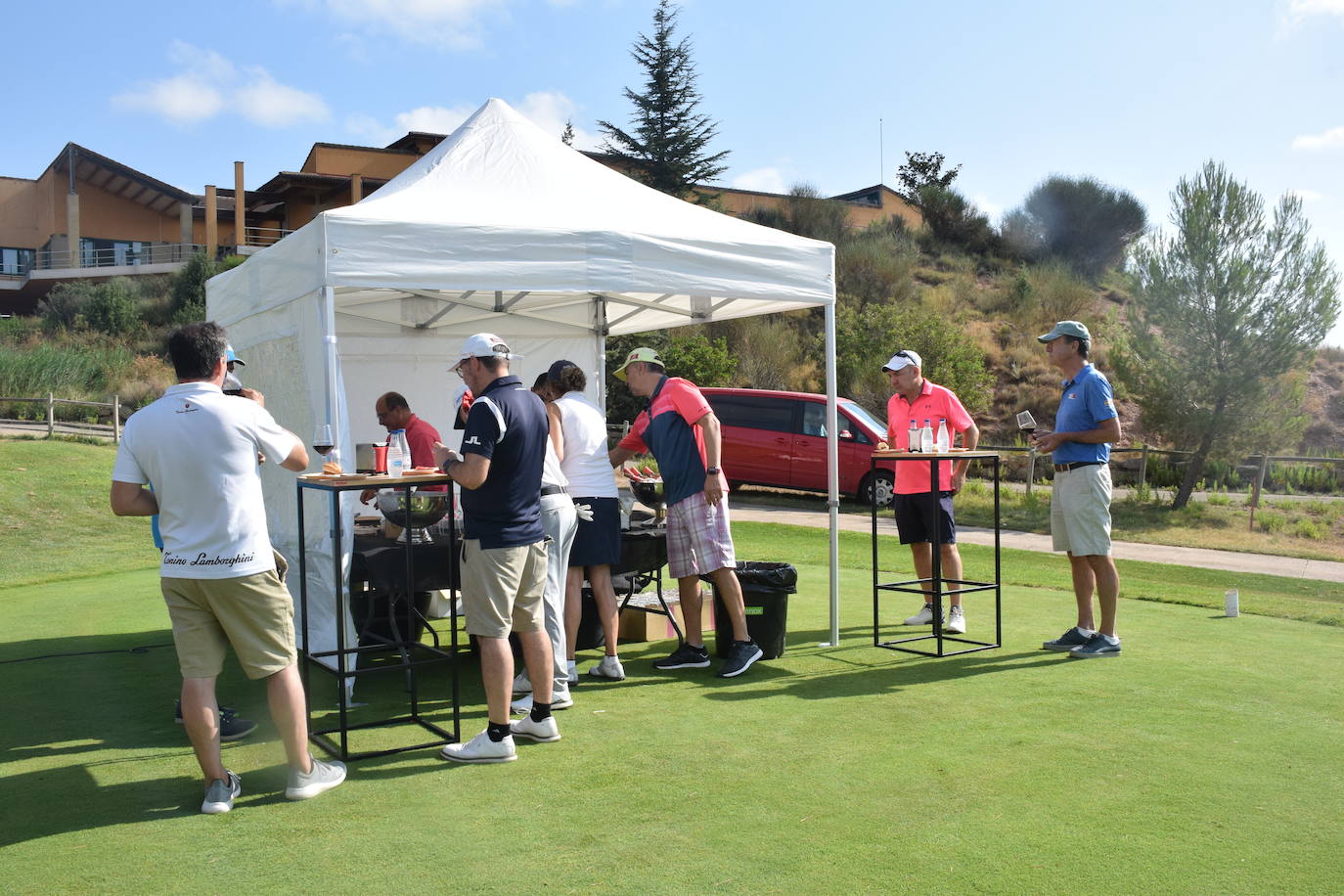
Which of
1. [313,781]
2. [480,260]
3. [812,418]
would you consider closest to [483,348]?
[480,260]

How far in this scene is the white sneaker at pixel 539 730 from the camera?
4.61 meters

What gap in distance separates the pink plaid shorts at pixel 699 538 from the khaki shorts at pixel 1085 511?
6.54 feet

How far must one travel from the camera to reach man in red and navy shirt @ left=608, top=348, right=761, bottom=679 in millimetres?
5730

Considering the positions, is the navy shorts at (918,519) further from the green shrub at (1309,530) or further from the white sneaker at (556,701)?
the green shrub at (1309,530)

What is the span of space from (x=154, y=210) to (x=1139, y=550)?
41.6 metres

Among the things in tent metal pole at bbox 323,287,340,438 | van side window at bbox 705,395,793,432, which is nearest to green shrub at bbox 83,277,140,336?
van side window at bbox 705,395,793,432

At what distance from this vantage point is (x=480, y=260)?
5.60 m

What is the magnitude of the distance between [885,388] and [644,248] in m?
20.1

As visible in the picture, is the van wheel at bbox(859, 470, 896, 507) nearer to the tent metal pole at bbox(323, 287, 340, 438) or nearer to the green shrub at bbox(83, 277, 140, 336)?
the tent metal pole at bbox(323, 287, 340, 438)

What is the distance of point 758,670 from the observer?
19.7 ft

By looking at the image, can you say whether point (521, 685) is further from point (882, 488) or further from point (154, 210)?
point (154, 210)

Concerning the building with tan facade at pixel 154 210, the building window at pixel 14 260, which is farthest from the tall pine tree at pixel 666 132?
the building window at pixel 14 260

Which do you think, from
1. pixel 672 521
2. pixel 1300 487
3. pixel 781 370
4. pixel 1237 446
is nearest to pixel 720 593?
pixel 672 521

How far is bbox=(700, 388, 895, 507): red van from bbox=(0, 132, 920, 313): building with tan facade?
69.0 feet
